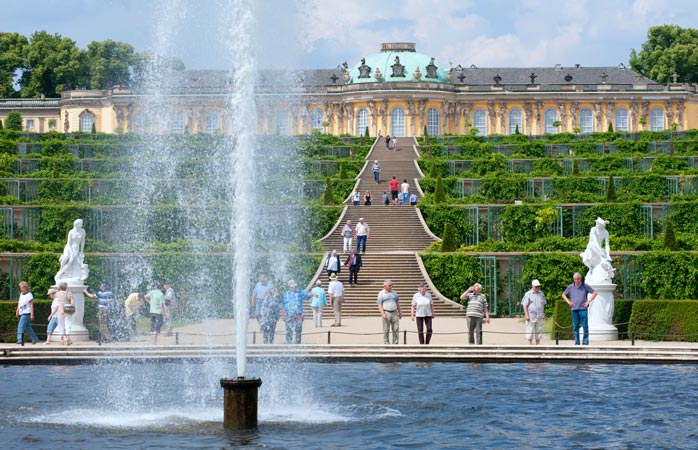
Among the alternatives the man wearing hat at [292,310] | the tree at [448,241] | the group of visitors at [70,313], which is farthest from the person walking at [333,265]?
the man wearing hat at [292,310]

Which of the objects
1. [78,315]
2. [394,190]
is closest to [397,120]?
[394,190]

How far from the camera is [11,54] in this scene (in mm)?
86250

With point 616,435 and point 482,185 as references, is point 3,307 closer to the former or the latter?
point 616,435

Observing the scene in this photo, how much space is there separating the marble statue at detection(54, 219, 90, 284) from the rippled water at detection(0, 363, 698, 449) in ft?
11.4

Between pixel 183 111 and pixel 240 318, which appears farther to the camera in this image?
pixel 183 111

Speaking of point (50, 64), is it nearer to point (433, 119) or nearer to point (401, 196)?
point (433, 119)

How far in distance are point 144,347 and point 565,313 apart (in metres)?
8.13

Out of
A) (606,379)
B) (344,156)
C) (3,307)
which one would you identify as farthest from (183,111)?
(606,379)

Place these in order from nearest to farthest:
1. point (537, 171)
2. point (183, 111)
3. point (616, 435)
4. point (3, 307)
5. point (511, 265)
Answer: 1. point (616, 435)
2. point (3, 307)
3. point (511, 265)
4. point (537, 171)
5. point (183, 111)

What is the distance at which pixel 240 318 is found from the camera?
16.2 metres

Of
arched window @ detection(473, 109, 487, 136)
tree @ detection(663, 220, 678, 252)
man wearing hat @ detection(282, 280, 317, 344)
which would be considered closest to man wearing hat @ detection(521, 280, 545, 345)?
man wearing hat @ detection(282, 280, 317, 344)

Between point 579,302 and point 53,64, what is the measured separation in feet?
232

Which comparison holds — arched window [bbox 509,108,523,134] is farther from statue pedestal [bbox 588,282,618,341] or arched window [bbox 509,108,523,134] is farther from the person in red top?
statue pedestal [bbox 588,282,618,341]

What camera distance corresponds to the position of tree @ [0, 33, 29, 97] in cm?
8656
